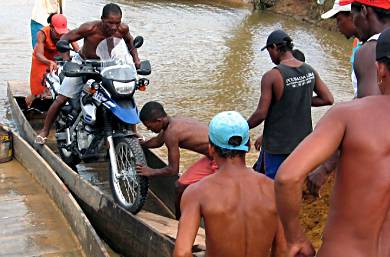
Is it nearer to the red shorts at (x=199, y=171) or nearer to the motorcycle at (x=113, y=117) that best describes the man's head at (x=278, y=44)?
the red shorts at (x=199, y=171)

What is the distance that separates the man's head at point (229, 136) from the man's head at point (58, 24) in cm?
540

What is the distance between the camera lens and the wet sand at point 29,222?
5480mm

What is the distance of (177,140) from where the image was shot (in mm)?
5484

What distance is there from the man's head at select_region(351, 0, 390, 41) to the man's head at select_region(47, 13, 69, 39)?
5.31 meters

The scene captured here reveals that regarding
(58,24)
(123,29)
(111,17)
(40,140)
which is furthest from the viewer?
(58,24)

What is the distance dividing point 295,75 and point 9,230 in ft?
9.67

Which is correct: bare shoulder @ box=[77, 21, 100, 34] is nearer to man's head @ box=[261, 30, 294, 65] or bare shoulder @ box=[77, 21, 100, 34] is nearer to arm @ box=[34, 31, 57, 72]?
arm @ box=[34, 31, 57, 72]

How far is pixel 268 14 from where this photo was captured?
92.9 feet

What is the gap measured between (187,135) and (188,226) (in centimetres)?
235

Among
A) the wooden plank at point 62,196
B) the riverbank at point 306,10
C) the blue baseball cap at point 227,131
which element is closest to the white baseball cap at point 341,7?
the blue baseball cap at point 227,131

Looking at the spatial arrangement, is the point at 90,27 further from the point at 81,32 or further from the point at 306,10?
the point at 306,10

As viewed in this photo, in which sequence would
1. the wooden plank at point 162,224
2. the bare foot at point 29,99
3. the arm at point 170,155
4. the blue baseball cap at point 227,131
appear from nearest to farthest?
the blue baseball cap at point 227,131 < the wooden plank at point 162,224 < the arm at point 170,155 < the bare foot at point 29,99

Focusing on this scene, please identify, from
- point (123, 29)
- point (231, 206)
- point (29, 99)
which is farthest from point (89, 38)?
point (231, 206)

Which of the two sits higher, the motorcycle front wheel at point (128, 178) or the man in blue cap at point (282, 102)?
the man in blue cap at point (282, 102)
